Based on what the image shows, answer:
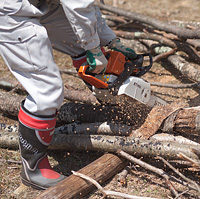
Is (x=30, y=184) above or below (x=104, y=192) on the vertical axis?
below

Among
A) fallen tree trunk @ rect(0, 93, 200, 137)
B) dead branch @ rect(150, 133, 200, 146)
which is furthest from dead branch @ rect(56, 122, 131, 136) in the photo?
dead branch @ rect(150, 133, 200, 146)

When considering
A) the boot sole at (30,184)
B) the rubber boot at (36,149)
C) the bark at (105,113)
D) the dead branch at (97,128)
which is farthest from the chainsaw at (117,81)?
the boot sole at (30,184)

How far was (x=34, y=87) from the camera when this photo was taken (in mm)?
2385

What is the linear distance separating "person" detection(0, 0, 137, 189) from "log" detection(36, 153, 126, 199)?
0.23 metres

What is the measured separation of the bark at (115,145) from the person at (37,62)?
377 mm

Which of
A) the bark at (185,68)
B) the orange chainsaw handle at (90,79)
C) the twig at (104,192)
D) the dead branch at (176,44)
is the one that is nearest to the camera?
the twig at (104,192)

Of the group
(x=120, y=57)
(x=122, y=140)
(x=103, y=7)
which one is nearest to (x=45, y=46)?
(x=120, y=57)

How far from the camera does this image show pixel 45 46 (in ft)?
7.81

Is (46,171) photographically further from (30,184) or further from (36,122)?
(36,122)

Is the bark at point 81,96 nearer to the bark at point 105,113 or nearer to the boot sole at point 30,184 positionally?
the bark at point 105,113

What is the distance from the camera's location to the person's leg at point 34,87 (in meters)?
2.33

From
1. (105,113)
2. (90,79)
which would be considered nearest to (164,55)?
(105,113)

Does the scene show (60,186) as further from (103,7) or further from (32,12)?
(103,7)

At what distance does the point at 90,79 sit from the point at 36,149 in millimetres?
750
